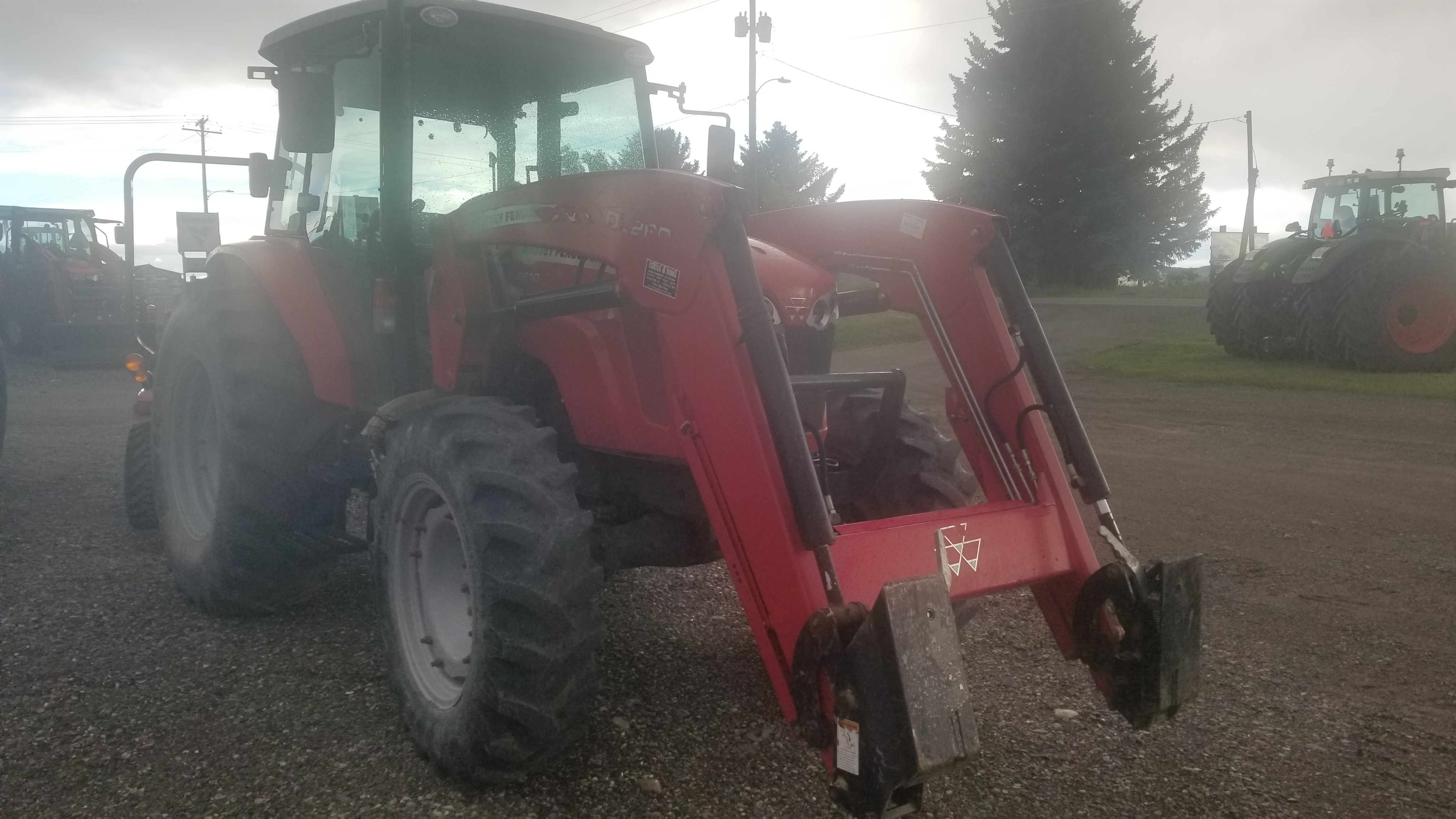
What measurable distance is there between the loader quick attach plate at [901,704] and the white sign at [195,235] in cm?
437

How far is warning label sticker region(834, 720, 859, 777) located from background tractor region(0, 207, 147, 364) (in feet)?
51.2

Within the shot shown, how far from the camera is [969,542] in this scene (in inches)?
119

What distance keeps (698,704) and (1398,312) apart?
13.2 m

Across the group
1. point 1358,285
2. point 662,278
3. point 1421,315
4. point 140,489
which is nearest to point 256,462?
point 140,489

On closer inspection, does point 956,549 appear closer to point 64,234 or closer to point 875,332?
point 875,332

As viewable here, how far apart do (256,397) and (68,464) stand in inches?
198

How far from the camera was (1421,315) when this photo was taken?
1354 cm

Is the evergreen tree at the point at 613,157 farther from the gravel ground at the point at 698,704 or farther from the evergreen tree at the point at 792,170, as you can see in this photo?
the evergreen tree at the point at 792,170

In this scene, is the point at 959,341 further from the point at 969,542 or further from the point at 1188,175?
the point at 1188,175

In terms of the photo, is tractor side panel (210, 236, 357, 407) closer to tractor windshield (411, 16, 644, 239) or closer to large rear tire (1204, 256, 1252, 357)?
tractor windshield (411, 16, 644, 239)

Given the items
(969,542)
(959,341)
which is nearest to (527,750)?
(969,542)

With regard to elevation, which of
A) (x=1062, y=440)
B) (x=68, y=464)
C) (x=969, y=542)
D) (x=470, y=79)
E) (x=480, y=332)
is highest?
(x=470, y=79)

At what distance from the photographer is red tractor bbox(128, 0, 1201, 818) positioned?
278 cm

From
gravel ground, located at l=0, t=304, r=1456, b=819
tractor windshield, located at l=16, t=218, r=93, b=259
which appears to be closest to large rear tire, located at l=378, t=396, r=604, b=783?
gravel ground, located at l=0, t=304, r=1456, b=819
